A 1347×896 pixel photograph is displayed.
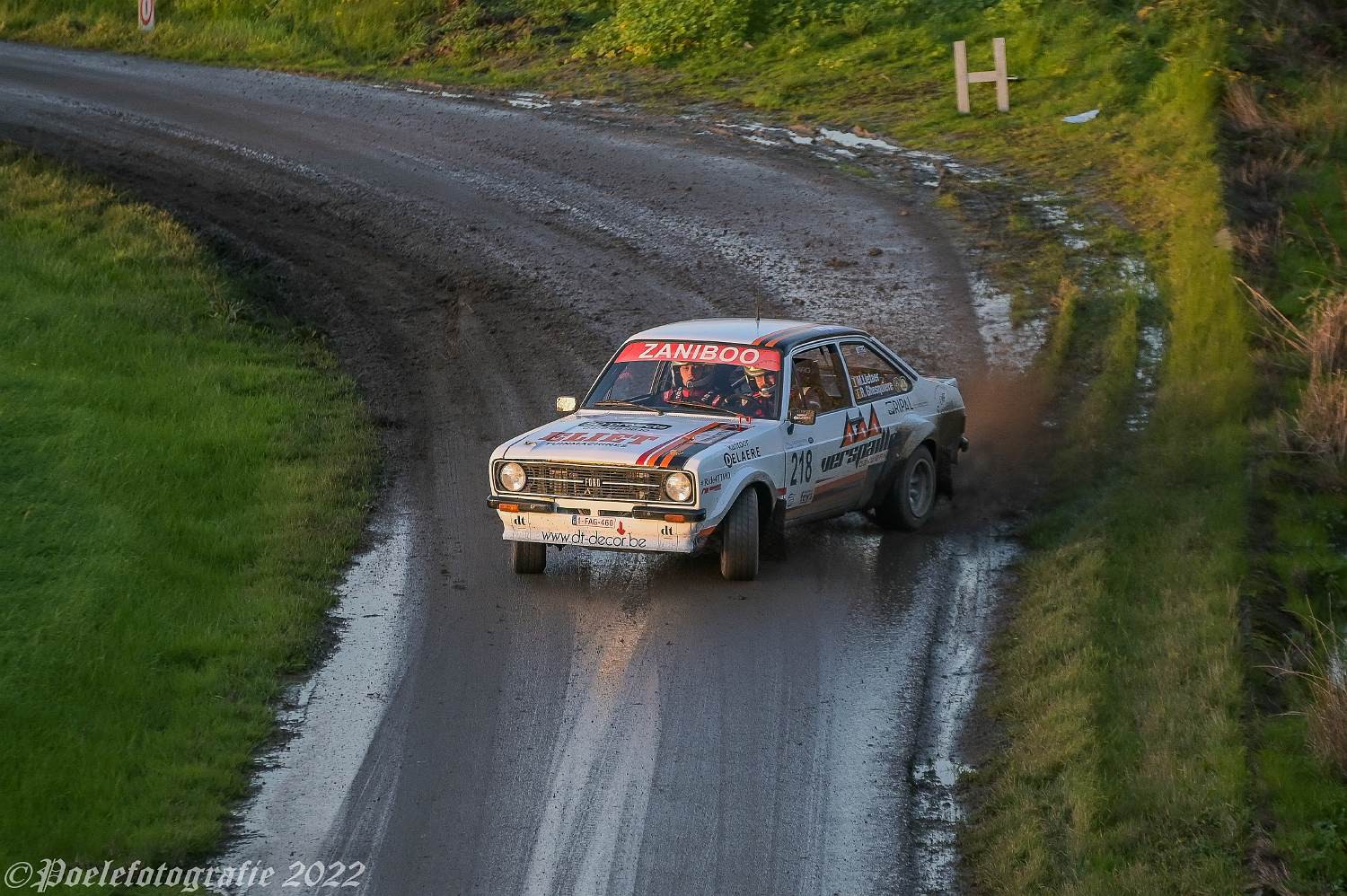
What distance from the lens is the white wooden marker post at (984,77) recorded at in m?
21.0

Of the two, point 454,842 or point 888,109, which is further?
point 888,109

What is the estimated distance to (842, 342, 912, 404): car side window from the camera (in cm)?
1114

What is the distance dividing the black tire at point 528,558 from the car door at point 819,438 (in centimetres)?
164

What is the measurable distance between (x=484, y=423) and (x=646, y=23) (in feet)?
46.3

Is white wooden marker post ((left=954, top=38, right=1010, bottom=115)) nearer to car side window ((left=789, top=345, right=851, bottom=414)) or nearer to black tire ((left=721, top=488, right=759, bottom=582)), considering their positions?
car side window ((left=789, top=345, right=851, bottom=414))

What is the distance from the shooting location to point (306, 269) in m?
17.3

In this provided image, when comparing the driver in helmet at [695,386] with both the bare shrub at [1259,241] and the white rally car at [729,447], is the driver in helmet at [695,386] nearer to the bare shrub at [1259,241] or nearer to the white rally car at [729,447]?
the white rally car at [729,447]

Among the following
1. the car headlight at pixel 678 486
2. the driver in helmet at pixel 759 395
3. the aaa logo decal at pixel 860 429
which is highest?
the driver in helmet at pixel 759 395

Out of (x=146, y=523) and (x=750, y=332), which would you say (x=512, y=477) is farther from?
(x=146, y=523)

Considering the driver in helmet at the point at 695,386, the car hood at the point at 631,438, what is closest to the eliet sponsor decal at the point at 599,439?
the car hood at the point at 631,438

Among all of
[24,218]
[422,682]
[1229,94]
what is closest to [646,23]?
[1229,94]

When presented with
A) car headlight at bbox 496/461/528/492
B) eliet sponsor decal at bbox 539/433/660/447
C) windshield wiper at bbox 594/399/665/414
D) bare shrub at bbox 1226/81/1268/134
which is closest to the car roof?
windshield wiper at bbox 594/399/665/414

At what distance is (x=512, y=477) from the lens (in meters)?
9.79

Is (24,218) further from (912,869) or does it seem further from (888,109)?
(912,869)
